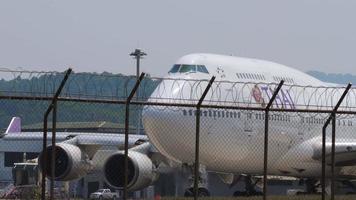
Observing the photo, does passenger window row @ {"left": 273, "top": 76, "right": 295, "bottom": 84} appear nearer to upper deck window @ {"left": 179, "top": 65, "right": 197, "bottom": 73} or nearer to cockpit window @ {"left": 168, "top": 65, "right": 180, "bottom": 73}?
upper deck window @ {"left": 179, "top": 65, "right": 197, "bottom": 73}

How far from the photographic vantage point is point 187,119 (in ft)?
116

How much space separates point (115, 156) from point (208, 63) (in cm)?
580

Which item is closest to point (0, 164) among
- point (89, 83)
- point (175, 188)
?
point (175, 188)

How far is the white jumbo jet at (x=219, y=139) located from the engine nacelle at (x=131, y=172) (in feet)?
0.09

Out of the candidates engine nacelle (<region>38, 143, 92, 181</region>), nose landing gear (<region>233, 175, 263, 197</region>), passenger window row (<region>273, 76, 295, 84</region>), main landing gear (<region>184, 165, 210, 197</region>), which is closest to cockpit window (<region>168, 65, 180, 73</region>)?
main landing gear (<region>184, 165, 210, 197</region>)

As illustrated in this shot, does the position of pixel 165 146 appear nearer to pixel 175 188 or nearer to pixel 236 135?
pixel 236 135

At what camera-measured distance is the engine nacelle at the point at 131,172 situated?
107 ft

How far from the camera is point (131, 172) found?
1308 inches

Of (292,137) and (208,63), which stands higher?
(208,63)

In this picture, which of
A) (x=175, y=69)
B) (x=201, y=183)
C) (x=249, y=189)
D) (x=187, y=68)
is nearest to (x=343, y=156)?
(x=249, y=189)

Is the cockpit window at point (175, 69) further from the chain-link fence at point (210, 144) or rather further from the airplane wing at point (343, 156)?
the airplane wing at point (343, 156)

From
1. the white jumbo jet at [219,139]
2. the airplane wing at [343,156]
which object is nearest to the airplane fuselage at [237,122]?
the white jumbo jet at [219,139]

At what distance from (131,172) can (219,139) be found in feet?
13.3

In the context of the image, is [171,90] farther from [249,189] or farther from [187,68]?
[249,189]
